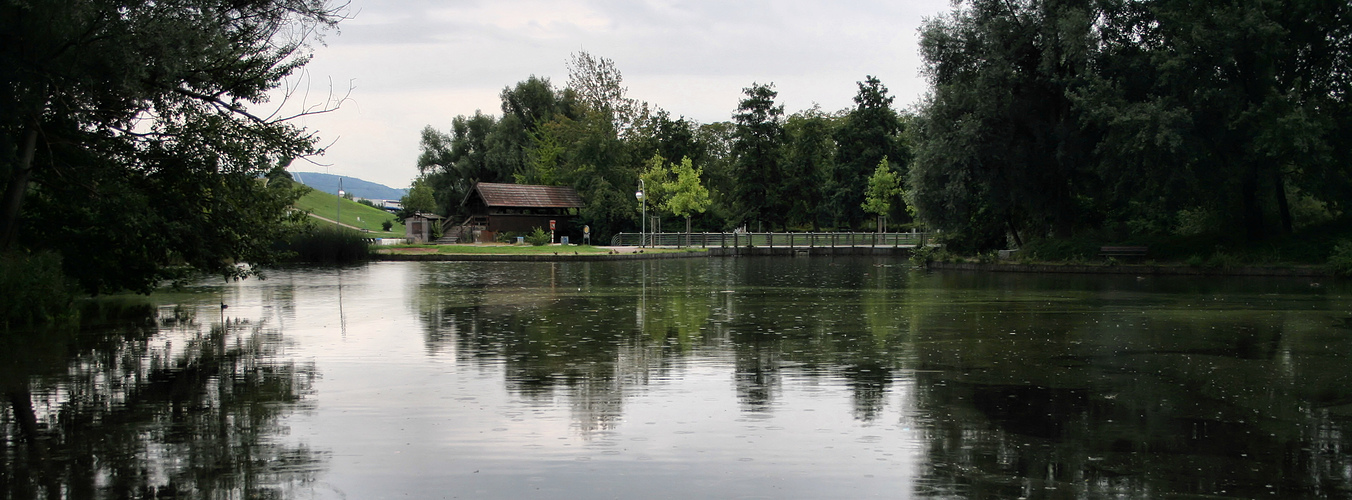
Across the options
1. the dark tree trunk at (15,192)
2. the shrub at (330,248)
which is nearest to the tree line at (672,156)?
the shrub at (330,248)

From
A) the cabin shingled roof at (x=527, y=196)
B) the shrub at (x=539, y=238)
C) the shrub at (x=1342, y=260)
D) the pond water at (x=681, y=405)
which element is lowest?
the pond water at (x=681, y=405)

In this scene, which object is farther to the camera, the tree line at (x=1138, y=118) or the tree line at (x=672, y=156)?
the tree line at (x=672, y=156)

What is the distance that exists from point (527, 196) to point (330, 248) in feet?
80.8

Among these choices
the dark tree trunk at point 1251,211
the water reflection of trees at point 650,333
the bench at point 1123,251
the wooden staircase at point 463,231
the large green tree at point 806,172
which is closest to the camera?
the water reflection of trees at point 650,333

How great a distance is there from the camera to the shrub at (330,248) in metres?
49.8

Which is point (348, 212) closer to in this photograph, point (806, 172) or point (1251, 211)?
point (806, 172)

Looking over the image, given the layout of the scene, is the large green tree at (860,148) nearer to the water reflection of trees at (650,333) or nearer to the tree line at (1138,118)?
the tree line at (1138,118)

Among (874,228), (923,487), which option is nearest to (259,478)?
(923,487)

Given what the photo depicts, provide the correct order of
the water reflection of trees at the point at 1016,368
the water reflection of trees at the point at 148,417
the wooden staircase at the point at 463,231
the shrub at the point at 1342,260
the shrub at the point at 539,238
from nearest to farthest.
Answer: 1. the water reflection of trees at the point at 148,417
2. the water reflection of trees at the point at 1016,368
3. the shrub at the point at 1342,260
4. the shrub at the point at 539,238
5. the wooden staircase at the point at 463,231

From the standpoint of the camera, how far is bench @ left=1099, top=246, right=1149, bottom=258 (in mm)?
39344

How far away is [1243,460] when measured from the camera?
7516 mm

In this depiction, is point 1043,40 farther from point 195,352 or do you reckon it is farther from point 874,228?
point 874,228

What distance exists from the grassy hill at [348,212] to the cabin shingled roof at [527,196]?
4690 centimetres

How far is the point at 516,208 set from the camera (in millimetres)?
73250
